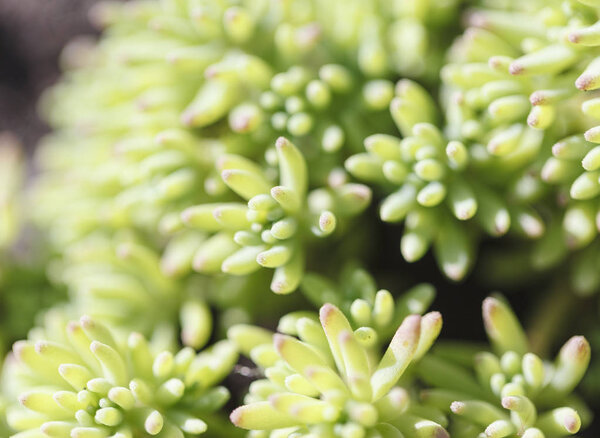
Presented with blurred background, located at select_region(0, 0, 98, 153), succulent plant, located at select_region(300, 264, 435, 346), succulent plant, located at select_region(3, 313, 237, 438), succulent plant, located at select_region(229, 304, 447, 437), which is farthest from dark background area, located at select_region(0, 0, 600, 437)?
succulent plant, located at select_region(229, 304, 447, 437)

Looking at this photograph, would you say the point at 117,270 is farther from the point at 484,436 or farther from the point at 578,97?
the point at 578,97

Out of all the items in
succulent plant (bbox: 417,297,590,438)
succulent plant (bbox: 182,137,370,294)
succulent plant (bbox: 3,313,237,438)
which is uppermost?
succulent plant (bbox: 182,137,370,294)

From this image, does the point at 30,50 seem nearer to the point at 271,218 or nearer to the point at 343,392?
the point at 271,218

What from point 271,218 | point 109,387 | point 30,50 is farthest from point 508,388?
point 30,50

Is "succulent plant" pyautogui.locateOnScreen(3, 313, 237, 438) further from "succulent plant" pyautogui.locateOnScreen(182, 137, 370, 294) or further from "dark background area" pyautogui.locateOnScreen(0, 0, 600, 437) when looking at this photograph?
"dark background area" pyautogui.locateOnScreen(0, 0, 600, 437)

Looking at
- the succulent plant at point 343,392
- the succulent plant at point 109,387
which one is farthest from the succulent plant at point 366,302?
the succulent plant at point 109,387

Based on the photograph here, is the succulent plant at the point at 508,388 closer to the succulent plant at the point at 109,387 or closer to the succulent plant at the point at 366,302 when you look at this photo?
the succulent plant at the point at 366,302

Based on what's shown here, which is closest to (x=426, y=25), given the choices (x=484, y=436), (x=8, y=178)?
(x=484, y=436)
